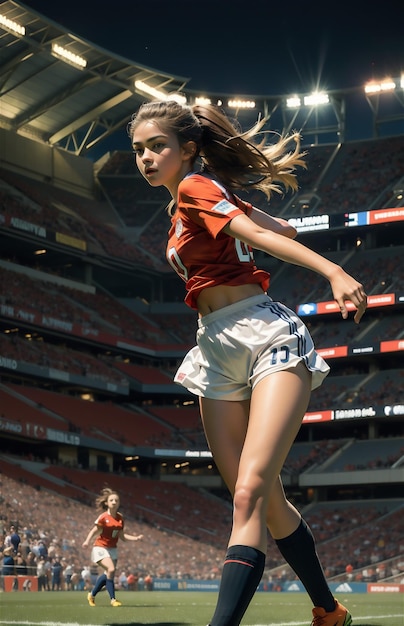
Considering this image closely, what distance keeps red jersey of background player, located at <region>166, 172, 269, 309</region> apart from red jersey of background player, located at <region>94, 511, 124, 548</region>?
1160 cm

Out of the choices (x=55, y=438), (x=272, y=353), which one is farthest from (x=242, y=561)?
(x=55, y=438)

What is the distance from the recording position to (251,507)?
13.0 feet

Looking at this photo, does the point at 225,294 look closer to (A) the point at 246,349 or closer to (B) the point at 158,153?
(A) the point at 246,349

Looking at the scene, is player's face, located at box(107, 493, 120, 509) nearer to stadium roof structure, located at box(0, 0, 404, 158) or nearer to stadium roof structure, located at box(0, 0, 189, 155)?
stadium roof structure, located at box(0, 0, 189, 155)

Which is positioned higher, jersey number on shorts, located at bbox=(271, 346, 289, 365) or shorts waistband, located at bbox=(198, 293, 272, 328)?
shorts waistband, located at bbox=(198, 293, 272, 328)

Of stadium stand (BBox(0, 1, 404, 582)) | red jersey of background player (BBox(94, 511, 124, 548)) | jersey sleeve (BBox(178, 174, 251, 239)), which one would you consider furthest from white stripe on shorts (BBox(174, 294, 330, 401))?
stadium stand (BBox(0, 1, 404, 582))

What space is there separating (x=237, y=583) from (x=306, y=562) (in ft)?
2.76

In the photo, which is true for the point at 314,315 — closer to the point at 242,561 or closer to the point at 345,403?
the point at 345,403

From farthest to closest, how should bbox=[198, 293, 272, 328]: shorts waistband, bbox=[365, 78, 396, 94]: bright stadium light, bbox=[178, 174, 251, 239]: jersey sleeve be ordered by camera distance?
bbox=[365, 78, 396, 94]: bright stadium light
bbox=[198, 293, 272, 328]: shorts waistband
bbox=[178, 174, 251, 239]: jersey sleeve

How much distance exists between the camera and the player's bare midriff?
440 centimetres

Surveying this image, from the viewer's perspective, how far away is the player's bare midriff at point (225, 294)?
4402mm

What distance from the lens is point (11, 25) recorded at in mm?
42562

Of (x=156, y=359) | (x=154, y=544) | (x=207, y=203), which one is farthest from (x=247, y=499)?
(x=156, y=359)

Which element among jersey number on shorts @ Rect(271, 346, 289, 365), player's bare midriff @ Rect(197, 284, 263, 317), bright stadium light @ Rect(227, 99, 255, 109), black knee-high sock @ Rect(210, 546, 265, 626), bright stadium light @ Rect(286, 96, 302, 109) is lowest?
black knee-high sock @ Rect(210, 546, 265, 626)
